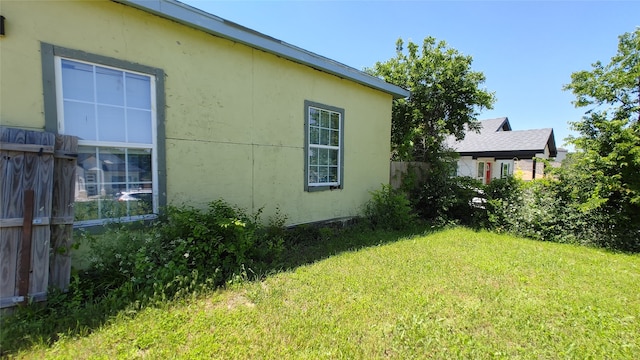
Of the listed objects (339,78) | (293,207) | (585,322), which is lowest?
(585,322)

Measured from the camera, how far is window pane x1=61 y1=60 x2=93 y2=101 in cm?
303

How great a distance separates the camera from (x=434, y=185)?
806 centimetres

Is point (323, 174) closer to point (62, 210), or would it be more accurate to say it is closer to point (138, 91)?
point (138, 91)

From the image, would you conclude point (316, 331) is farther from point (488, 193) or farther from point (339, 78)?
point (488, 193)

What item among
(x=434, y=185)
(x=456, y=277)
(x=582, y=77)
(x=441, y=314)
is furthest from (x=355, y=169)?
(x=582, y=77)

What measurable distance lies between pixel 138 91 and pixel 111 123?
0.53 meters

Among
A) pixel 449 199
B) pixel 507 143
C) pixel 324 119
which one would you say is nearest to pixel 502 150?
pixel 507 143

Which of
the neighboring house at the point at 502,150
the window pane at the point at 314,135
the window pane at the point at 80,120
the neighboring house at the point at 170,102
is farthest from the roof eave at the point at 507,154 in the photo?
the window pane at the point at 80,120

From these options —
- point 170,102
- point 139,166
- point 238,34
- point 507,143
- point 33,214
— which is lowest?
point 33,214

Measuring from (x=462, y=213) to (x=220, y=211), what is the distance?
6916 millimetres

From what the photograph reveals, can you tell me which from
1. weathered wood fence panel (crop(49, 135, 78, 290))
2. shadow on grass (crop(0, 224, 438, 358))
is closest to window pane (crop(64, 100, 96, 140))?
weathered wood fence panel (crop(49, 135, 78, 290))

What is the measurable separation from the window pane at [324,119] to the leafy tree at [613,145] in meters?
5.59

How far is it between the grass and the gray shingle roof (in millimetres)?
11083

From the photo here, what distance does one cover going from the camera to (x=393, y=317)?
273cm
